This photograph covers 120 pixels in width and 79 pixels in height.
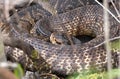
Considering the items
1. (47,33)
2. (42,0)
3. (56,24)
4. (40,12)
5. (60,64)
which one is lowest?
(42,0)

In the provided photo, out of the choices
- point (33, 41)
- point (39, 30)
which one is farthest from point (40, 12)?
point (33, 41)

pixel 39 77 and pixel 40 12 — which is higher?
pixel 40 12

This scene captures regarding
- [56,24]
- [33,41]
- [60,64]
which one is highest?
[56,24]

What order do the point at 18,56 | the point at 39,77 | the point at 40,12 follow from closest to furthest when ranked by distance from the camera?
1. the point at 39,77
2. the point at 18,56
3. the point at 40,12

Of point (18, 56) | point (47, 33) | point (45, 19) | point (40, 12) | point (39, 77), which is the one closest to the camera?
point (39, 77)

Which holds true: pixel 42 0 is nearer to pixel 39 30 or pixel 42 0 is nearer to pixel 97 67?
pixel 97 67

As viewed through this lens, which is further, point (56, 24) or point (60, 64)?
point (56, 24)

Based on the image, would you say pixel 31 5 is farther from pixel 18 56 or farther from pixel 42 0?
pixel 42 0

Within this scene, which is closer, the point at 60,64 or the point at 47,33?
the point at 60,64

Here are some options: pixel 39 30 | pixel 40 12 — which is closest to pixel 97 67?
pixel 39 30
